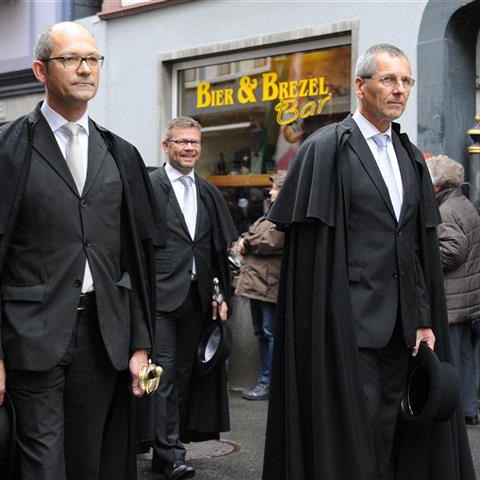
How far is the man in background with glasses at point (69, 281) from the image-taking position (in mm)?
3553

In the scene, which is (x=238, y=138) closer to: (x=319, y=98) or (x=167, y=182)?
(x=319, y=98)

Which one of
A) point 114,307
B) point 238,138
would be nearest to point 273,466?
point 114,307

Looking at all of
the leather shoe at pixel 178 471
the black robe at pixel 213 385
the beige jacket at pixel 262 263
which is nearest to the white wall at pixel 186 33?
the beige jacket at pixel 262 263

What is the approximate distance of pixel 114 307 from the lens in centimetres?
372

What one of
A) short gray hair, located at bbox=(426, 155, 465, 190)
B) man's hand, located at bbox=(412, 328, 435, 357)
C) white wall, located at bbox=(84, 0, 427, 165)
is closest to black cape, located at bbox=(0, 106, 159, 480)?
man's hand, located at bbox=(412, 328, 435, 357)

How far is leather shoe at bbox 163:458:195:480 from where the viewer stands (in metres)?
5.77

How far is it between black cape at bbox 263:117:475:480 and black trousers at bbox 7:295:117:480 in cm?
89

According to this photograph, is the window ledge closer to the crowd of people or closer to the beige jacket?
the beige jacket

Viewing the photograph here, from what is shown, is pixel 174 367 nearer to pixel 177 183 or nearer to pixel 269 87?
pixel 177 183

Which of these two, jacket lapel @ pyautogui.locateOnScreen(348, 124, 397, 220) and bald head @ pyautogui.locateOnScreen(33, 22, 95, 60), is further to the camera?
jacket lapel @ pyautogui.locateOnScreen(348, 124, 397, 220)

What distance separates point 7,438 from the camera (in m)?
3.48

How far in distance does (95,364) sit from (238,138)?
295 inches

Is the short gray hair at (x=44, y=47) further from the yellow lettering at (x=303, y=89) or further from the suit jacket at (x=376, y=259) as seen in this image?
the yellow lettering at (x=303, y=89)

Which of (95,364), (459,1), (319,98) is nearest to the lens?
(95,364)
